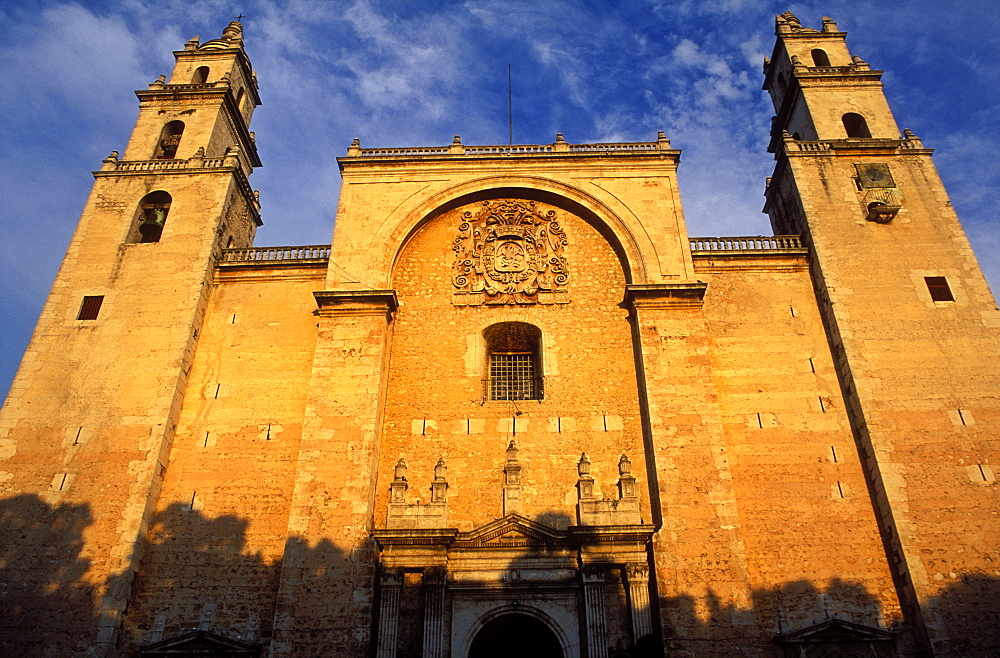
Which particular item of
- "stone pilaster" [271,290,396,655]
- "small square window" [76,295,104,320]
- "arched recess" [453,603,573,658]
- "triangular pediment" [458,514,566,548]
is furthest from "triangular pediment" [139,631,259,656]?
"small square window" [76,295,104,320]

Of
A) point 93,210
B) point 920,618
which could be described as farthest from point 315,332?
point 920,618

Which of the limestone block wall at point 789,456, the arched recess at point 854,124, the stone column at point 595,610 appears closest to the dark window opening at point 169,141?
the limestone block wall at point 789,456

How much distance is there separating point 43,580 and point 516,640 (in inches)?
346

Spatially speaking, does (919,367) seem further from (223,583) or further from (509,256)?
(223,583)

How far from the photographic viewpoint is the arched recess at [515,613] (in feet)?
41.5

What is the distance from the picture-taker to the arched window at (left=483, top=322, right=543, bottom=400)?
52.8 ft

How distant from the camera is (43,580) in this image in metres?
13.2

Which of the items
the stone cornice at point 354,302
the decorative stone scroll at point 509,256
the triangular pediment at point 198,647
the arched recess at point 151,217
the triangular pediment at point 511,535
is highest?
the arched recess at point 151,217

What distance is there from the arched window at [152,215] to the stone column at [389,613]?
35.3ft

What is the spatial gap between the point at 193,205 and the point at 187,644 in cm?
1055

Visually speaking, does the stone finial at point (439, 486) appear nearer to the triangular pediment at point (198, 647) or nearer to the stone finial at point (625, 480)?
the stone finial at point (625, 480)

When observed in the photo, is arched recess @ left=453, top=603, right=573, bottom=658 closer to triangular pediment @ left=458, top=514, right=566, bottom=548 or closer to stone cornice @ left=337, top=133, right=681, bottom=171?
triangular pediment @ left=458, top=514, right=566, bottom=548

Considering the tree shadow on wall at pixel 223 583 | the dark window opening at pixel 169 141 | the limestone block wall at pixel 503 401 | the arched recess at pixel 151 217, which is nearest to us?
the tree shadow on wall at pixel 223 583

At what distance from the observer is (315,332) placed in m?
16.7
